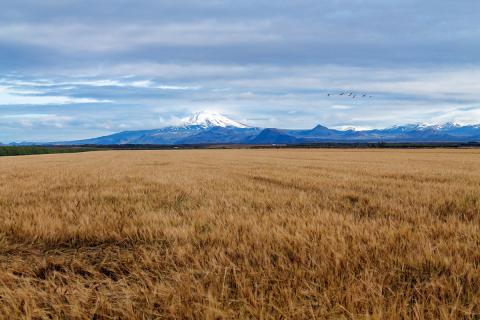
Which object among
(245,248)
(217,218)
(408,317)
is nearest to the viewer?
(408,317)

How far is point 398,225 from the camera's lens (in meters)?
4.32

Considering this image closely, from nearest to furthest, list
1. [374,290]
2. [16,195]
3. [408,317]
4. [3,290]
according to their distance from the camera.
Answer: [408,317] → [374,290] → [3,290] → [16,195]

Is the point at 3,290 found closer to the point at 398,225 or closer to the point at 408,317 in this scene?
the point at 408,317

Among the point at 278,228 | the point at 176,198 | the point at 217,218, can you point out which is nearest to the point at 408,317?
the point at 278,228

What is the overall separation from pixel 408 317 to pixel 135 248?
9.58 feet

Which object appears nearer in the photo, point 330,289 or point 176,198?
point 330,289

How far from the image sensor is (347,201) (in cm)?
669

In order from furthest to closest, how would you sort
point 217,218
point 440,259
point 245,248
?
point 217,218, point 245,248, point 440,259

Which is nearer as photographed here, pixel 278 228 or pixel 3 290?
pixel 3 290

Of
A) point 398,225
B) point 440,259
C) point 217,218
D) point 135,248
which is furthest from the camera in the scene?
point 217,218

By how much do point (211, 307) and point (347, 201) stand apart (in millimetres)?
5118

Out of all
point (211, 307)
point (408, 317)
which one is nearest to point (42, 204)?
point (211, 307)

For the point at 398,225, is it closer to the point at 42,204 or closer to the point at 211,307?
the point at 211,307

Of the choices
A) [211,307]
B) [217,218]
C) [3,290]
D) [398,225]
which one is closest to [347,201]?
[398,225]
